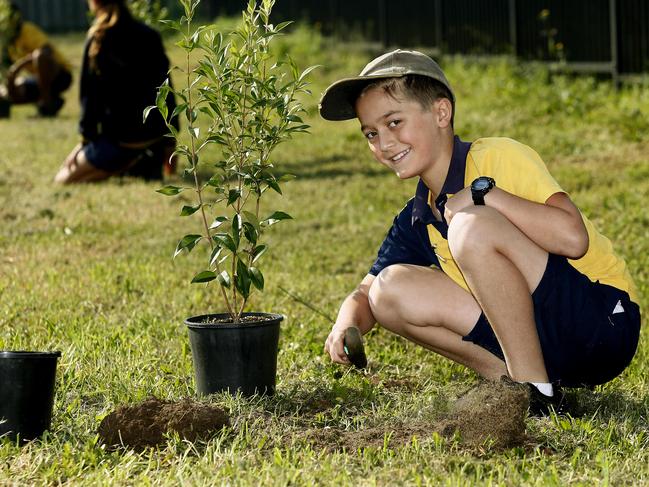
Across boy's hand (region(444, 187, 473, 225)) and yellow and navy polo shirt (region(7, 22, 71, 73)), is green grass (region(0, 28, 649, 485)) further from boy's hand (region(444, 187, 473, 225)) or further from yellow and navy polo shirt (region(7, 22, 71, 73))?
yellow and navy polo shirt (region(7, 22, 71, 73))

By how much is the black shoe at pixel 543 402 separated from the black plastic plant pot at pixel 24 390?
57.0 inches

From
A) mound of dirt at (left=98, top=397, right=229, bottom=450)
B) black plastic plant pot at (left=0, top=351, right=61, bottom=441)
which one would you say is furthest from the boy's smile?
black plastic plant pot at (left=0, top=351, right=61, bottom=441)

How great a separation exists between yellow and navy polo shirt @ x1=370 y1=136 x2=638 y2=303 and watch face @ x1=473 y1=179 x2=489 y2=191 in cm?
14

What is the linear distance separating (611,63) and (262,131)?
8.81 m

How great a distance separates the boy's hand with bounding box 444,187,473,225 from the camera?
358 cm

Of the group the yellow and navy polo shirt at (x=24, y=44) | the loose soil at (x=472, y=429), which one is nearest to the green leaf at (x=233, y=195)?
the loose soil at (x=472, y=429)

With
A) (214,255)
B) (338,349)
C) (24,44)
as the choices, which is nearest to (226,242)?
(214,255)

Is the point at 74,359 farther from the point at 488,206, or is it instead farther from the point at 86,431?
the point at 488,206

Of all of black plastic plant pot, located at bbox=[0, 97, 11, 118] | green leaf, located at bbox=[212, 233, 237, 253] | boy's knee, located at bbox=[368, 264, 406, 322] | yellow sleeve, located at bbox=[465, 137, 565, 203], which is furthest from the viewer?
black plastic plant pot, located at bbox=[0, 97, 11, 118]

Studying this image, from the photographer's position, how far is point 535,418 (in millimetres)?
3602

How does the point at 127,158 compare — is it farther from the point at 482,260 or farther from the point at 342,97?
the point at 482,260

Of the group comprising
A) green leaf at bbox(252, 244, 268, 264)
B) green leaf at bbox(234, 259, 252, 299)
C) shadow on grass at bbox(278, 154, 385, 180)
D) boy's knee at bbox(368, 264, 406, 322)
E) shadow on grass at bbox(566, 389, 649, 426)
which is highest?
green leaf at bbox(252, 244, 268, 264)

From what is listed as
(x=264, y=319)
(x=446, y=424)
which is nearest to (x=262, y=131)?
(x=264, y=319)

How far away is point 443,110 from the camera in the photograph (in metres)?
3.77
